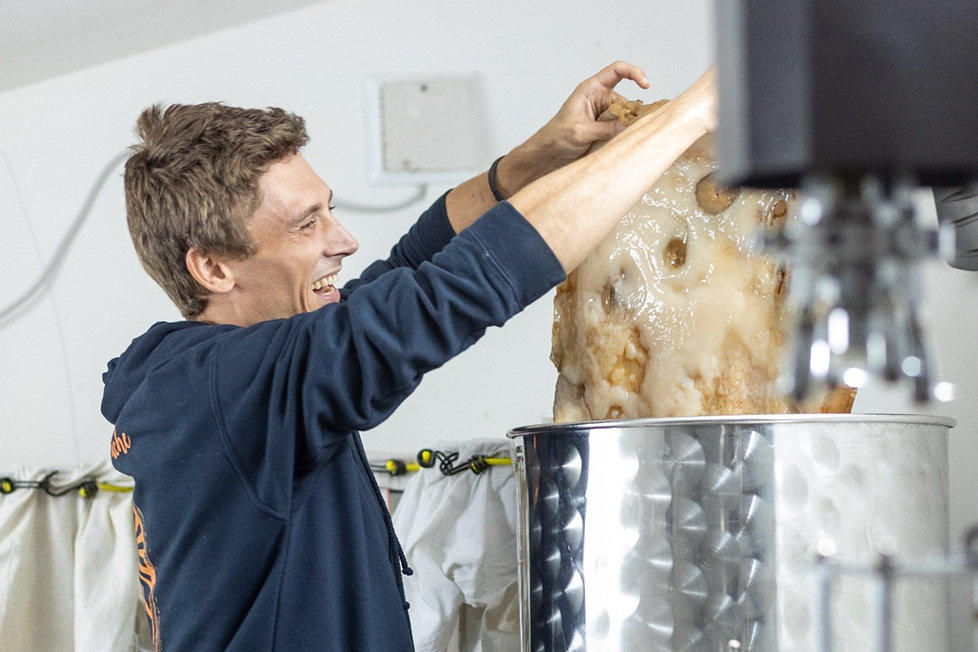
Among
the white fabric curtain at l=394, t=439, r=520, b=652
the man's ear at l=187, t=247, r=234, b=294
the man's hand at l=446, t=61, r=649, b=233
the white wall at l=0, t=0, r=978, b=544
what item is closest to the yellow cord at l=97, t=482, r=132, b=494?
the white wall at l=0, t=0, r=978, b=544

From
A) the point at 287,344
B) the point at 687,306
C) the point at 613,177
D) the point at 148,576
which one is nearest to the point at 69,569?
the point at 148,576

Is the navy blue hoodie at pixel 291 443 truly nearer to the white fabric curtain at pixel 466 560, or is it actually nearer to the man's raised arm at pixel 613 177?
the man's raised arm at pixel 613 177

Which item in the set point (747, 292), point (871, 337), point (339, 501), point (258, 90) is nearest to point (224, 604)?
point (339, 501)

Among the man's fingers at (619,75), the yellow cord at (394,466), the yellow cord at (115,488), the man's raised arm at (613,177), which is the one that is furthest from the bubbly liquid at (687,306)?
the yellow cord at (115,488)

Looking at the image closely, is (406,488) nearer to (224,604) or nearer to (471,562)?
(471,562)

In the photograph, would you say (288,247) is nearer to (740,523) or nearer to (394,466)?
(740,523)

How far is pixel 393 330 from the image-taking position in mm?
753

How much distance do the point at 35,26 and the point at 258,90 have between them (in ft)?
1.19

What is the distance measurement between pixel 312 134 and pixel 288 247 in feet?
2.74

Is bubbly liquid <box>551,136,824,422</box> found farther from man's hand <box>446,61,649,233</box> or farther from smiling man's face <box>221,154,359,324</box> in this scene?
smiling man's face <box>221,154,359,324</box>

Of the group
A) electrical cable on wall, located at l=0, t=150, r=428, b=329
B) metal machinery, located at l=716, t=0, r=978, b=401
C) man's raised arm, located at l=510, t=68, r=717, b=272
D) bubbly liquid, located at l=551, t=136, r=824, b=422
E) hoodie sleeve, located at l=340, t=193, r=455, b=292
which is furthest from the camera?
electrical cable on wall, located at l=0, t=150, r=428, b=329

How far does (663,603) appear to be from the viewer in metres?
0.80

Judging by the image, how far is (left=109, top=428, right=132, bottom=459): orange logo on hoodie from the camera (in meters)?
0.97

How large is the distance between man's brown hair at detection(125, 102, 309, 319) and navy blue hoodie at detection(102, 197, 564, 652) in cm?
8
